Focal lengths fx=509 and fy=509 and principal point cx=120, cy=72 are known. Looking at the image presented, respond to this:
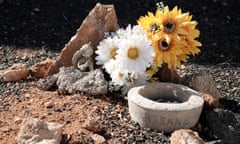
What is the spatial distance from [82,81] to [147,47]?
392mm

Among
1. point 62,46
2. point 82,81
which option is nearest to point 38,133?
point 82,81

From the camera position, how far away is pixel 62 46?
12.5 feet

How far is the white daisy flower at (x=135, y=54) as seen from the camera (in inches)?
98.3

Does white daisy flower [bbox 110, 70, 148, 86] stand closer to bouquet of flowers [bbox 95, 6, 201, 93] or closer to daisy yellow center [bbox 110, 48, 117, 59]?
bouquet of flowers [bbox 95, 6, 201, 93]

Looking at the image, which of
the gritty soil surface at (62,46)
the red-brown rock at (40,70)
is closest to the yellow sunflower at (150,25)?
the gritty soil surface at (62,46)

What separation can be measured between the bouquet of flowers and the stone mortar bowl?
0.12m

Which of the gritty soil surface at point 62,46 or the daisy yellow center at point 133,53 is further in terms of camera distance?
the daisy yellow center at point 133,53

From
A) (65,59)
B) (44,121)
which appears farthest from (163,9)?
(44,121)

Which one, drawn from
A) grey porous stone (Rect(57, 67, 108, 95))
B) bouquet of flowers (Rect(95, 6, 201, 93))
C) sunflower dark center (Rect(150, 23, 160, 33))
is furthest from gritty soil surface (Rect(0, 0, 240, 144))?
sunflower dark center (Rect(150, 23, 160, 33))

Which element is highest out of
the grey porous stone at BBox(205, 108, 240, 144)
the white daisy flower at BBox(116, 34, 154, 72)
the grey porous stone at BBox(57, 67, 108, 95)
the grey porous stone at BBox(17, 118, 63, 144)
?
the white daisy flower at BBox(116, 34, 154, 72)

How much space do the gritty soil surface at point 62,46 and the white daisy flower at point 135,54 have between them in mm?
208

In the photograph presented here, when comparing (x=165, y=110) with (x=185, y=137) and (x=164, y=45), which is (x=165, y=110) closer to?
(x=185, y=137)

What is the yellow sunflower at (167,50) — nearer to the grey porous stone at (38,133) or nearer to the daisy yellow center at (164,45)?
the daisy yellow center at (164,45)

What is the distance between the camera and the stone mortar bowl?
7.50ft
